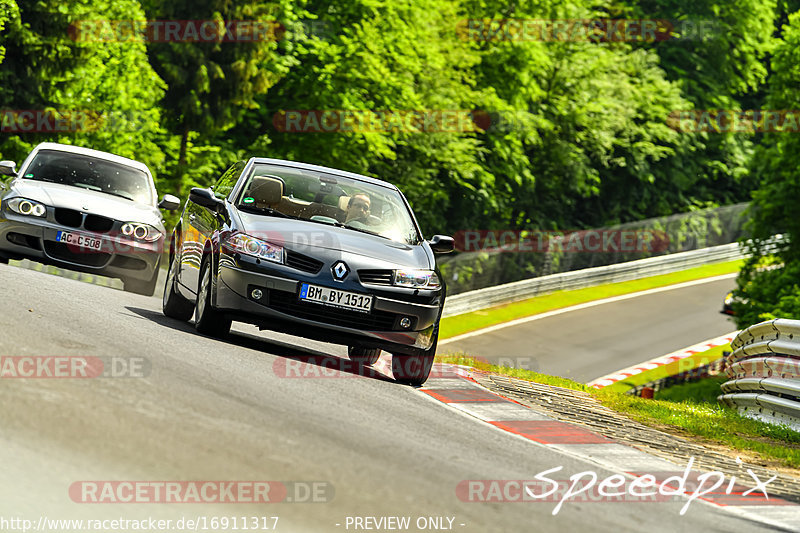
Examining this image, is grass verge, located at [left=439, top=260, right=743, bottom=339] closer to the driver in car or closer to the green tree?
the green tree

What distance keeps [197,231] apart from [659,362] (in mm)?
21394

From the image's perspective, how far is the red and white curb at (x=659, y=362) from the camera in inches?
1070

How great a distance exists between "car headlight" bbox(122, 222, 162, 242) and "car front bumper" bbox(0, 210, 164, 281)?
0.07 meters

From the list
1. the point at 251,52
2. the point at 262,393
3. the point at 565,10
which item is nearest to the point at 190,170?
the point at 251,52

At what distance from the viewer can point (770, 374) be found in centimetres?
1202

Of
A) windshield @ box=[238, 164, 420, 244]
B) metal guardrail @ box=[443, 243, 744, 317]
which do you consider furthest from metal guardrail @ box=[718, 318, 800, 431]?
metal guardrail @ box=[443, 243, 744, 317]

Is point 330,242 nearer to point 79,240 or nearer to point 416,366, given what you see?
point 416,366

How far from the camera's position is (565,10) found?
5088 centimetres

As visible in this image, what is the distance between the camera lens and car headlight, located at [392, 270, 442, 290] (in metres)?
9.84

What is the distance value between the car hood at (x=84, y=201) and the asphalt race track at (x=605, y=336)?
1309 centimetres

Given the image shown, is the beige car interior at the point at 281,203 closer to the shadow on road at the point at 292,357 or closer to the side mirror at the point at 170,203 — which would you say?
the shadow on road at the point at 292,357

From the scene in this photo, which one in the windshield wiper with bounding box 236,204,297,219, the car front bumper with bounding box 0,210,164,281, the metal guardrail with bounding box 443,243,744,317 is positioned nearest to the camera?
the windshield wiper with bounding box 236,204,297,219

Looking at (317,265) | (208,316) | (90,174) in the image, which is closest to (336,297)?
(317,265)

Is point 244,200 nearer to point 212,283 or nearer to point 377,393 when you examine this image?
point 212,283
